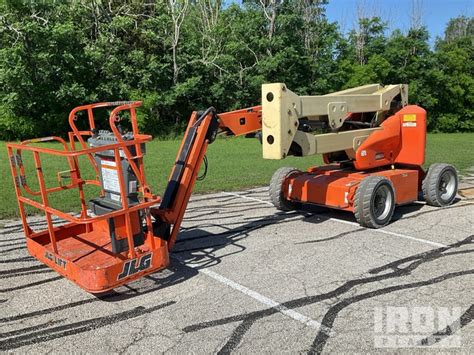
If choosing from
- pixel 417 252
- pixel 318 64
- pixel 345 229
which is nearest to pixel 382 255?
pixel 417 252

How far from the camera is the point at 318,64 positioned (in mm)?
32344

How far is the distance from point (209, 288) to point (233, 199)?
15.2 ft

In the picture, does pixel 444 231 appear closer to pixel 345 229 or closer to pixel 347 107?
pixel 345 229

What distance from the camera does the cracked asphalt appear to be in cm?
393

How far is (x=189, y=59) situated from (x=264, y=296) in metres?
25.5

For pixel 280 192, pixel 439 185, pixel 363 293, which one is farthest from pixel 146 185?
pixel 439 185

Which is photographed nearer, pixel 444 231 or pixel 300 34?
pixel 444 231

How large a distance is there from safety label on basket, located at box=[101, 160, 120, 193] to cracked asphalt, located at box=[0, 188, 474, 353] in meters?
1.07

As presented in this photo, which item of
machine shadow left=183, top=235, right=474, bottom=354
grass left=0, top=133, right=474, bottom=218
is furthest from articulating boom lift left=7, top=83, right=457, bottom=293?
grass left=0, top=133, right=474, bottom=218

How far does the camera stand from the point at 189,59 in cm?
2869

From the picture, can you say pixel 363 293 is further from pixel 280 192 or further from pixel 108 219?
pixel 280 192

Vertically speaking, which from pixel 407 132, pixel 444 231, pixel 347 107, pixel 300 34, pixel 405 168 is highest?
Result: pixel 300 34

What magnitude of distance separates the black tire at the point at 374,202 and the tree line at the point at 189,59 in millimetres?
20287

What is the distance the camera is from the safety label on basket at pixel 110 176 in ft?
16.8
